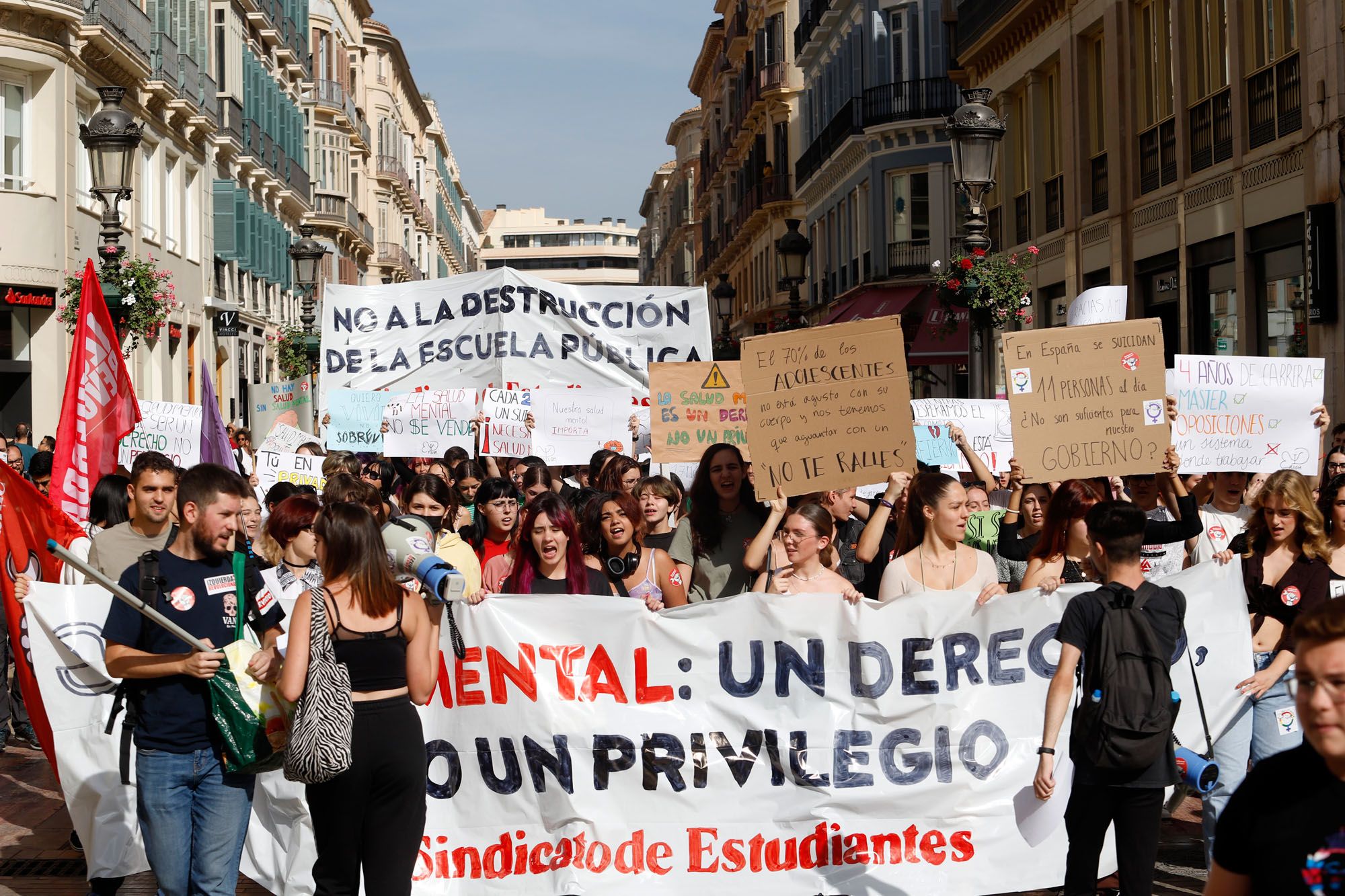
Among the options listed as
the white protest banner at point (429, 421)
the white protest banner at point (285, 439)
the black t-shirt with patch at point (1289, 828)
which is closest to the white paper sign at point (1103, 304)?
the white protest banner at point (429, 421)

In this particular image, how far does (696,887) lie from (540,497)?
170 centimetres

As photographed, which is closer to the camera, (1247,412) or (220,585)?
(220,585)

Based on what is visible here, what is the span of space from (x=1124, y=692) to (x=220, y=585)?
9.75 ft

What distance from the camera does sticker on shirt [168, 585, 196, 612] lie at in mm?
5133

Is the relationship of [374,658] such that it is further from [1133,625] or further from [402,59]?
[402,59]

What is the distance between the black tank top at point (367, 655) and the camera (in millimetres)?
4727

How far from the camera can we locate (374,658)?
186 inches

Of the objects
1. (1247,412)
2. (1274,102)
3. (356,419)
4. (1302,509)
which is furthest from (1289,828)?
(1274,102)

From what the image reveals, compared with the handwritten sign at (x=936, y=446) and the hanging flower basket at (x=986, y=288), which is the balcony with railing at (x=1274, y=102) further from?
the handwritten sign at (x=936, y=446)

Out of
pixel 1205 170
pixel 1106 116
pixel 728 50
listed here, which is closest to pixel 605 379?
pixel 1205 170

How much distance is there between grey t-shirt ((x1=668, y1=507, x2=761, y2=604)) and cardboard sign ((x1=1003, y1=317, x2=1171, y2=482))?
4.63 feet

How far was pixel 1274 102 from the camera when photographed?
17219mm

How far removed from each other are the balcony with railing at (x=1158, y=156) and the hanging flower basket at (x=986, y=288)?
726 cm

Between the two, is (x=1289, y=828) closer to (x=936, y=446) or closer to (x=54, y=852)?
(x=54, y=852)
